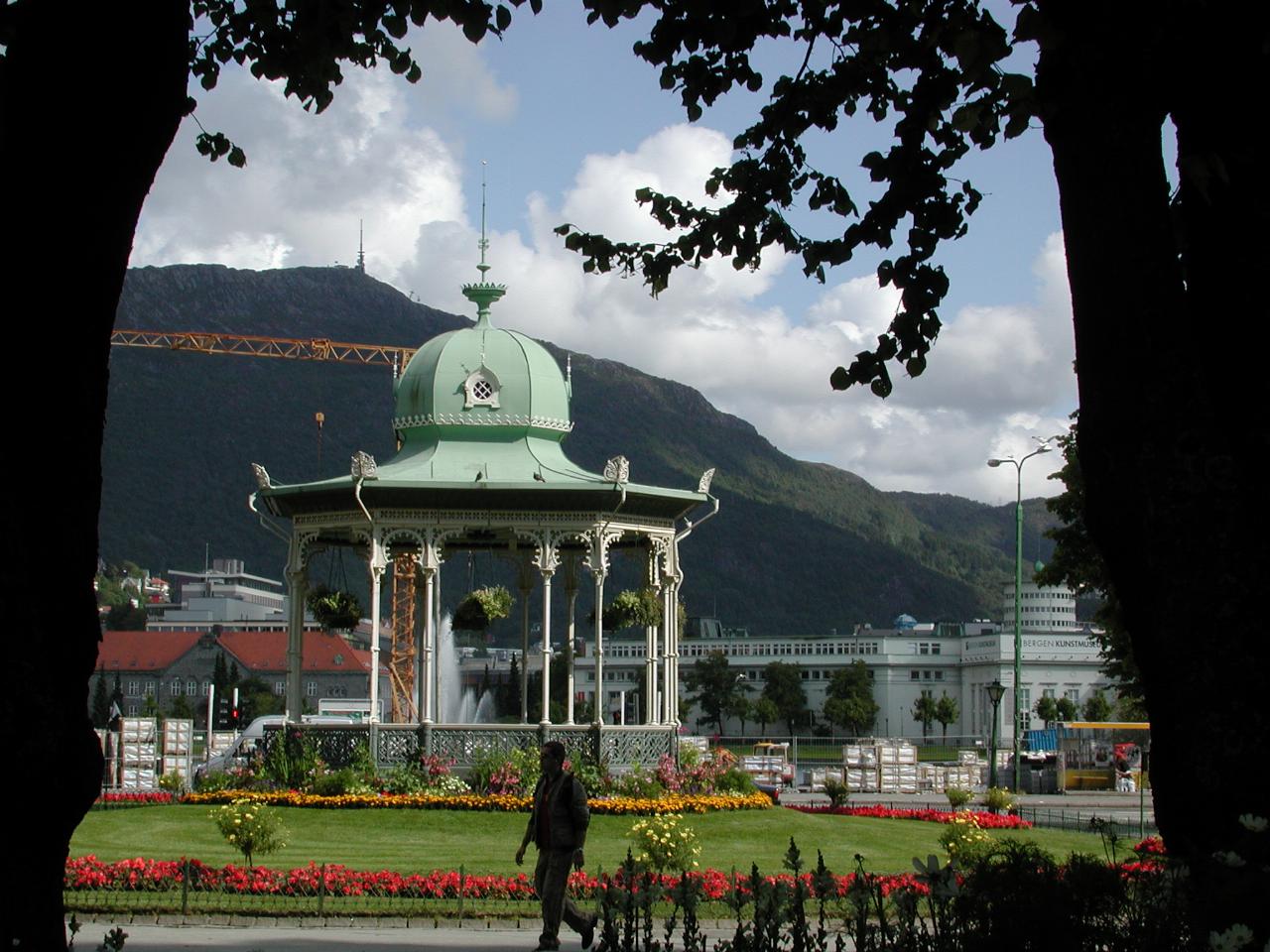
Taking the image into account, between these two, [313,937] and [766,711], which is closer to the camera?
[313,937]

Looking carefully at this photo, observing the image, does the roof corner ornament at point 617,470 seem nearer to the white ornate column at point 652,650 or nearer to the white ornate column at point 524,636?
the white ornate column at point 652,650

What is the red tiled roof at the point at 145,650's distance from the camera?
615ft

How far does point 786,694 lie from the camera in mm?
163125

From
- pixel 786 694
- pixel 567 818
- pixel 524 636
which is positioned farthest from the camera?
pixel 786 694

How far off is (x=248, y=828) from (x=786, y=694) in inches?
5686

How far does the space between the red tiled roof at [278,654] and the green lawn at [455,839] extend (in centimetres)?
15615

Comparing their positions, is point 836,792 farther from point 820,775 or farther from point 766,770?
point 820,775

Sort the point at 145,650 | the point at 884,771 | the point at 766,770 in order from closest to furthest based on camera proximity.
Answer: the point at 884,771 < the point at 766,770 < the point at 145,650

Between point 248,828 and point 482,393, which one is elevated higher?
point 482,393

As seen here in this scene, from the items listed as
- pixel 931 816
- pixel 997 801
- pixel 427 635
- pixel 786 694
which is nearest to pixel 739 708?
pixel 786 694

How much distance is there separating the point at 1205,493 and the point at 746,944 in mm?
3194

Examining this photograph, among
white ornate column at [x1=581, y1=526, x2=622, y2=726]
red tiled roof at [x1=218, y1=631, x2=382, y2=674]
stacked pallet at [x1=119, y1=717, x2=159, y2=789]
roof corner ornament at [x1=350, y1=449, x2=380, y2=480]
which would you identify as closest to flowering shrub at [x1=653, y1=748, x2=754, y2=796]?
white ornate column at [x1=581, y1=526, x2=622, y2=726]

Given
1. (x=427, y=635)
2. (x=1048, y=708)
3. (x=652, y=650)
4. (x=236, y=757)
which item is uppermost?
(x=427, y=635)

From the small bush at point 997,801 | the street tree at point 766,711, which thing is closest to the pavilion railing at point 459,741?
the small bush at point 997,801
